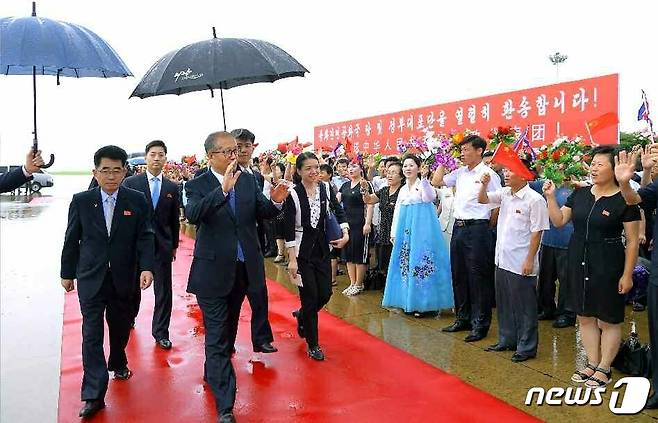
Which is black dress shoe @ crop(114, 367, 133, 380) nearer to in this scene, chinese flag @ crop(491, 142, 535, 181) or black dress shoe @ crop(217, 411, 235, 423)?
black dress shoe @ crop(217, 411, 235, 423)

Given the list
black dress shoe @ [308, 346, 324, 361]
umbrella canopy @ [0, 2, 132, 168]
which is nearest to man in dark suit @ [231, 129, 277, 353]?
black dress shoe @ [308, 346, 324, 361]


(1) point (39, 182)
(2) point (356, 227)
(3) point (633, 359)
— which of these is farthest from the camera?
(1) point (39, 182)

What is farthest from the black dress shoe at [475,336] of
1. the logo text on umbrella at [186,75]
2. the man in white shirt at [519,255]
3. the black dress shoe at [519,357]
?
the logo text on umbrella at [186,75]

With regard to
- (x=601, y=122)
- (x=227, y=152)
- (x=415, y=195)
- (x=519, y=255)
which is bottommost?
(x=519, y=255)

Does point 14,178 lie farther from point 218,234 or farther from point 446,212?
point 446,212

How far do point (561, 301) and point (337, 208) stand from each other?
247cm

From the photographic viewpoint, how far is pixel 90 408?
348 cm

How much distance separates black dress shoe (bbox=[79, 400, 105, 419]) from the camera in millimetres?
3459

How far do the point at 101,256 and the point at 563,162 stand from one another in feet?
11.0

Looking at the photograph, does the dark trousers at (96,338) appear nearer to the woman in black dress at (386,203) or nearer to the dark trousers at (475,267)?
the dark trousers at (475,267)

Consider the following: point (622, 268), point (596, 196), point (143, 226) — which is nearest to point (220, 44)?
point (143, 226)

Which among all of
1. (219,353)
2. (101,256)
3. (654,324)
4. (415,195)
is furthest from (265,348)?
(654,324)

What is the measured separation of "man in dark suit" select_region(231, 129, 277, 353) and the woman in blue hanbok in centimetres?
168

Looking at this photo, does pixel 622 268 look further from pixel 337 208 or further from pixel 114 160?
pixel 114 160
